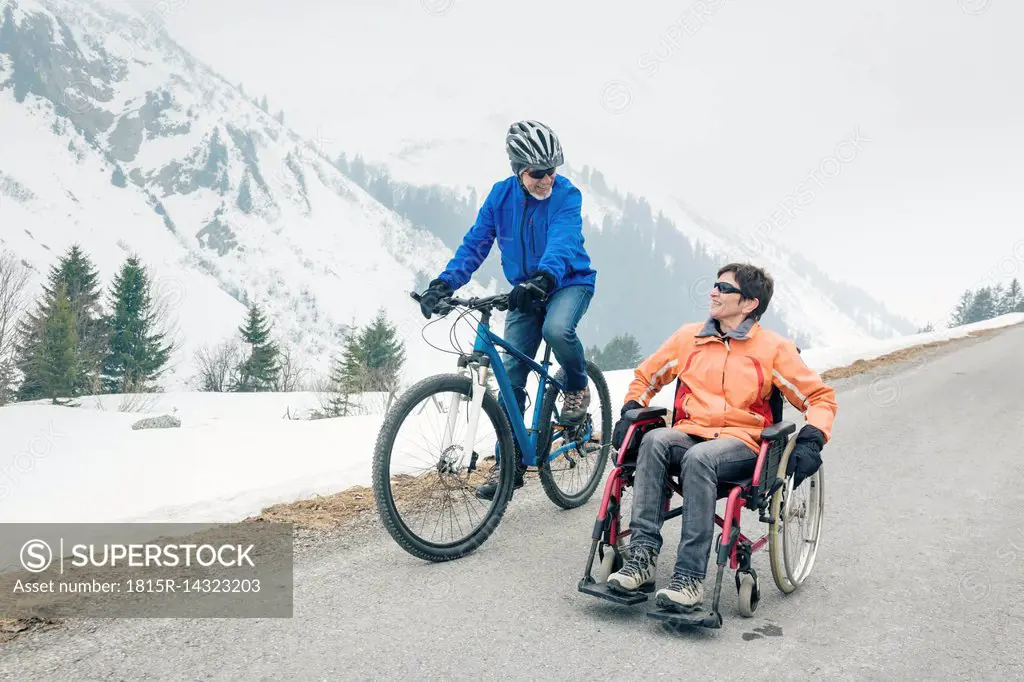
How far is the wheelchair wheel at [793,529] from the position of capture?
3.62 metres

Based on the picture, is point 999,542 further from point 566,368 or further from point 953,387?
point 953,387

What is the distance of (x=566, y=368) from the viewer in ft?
16.0

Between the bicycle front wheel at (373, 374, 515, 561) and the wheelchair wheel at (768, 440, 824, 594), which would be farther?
the bicycle front wheel at (373, 374, 515, 561)

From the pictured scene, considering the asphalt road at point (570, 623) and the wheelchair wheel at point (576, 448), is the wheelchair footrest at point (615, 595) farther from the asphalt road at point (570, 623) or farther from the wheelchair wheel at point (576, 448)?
the wheelchair wheel at point (576, 448)

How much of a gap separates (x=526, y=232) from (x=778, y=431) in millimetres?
1934

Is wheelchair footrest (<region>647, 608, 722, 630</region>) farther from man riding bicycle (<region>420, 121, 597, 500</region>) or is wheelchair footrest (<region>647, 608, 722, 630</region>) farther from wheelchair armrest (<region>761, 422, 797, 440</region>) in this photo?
man riding bicycle (<region>420, 121, 597, 500</region>)

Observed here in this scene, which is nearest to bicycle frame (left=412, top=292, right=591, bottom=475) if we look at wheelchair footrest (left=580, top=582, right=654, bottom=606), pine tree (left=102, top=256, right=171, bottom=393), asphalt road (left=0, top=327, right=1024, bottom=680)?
asphalt road (left=0, top=327, right=1024, bottom=680)

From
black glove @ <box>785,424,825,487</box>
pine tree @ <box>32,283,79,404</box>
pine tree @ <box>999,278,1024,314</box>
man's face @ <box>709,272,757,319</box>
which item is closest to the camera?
black glove @ <box>785,424,825,487</box>

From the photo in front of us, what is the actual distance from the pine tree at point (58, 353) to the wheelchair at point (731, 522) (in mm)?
47883

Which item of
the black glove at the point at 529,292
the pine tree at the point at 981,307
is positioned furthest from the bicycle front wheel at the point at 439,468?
the pine tree at the point at 981,307

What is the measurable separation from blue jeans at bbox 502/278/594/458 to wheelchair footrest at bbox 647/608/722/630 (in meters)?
1.66

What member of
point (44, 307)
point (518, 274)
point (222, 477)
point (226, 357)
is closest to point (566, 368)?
point (518, 274)

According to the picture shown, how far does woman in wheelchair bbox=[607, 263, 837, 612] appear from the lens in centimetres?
337

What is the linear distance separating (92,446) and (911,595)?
416 inches
